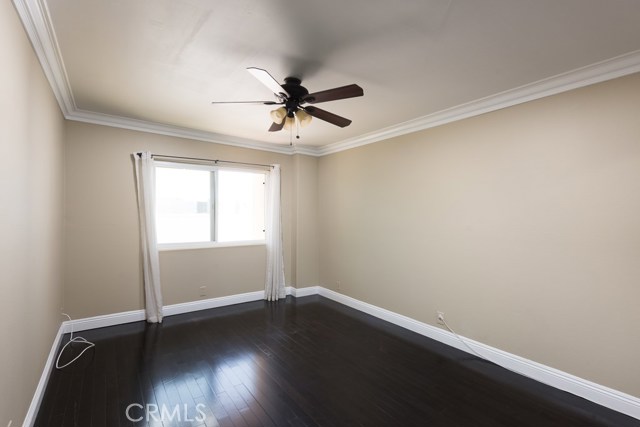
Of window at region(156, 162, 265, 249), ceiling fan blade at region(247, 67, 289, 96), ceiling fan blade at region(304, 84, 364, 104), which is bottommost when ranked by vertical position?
window at region(156, 162, 265, 249)

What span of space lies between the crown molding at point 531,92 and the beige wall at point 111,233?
2.86 metres

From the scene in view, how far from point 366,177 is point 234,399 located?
3.16 metres

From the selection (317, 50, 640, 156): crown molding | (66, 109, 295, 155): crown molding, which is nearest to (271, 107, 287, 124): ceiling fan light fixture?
(317, 50, 640, 156): crown molding

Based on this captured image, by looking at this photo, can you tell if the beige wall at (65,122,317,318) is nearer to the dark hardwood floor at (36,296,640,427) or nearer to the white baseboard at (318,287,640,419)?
the dark hardwood floor at (36,296,640,427)

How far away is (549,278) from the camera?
254 cm

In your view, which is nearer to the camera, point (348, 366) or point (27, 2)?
point (27, 2)

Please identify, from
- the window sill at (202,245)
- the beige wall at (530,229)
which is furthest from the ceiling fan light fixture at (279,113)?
the window sill at (202,245)

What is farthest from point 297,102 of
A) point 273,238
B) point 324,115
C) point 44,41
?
point 273,238

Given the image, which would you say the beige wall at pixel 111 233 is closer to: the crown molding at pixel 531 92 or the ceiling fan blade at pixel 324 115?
the ceiling fan blade at pixel 324 115

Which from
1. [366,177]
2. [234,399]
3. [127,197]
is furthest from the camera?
A: [366,177]

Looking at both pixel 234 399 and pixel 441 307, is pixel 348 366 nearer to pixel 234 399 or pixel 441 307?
pixel 234 399

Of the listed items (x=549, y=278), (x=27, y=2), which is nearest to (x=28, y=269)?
(x=27, y=2)

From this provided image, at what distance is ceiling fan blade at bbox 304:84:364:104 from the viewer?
2061 mm

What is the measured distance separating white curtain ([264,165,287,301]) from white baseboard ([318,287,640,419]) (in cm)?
190
